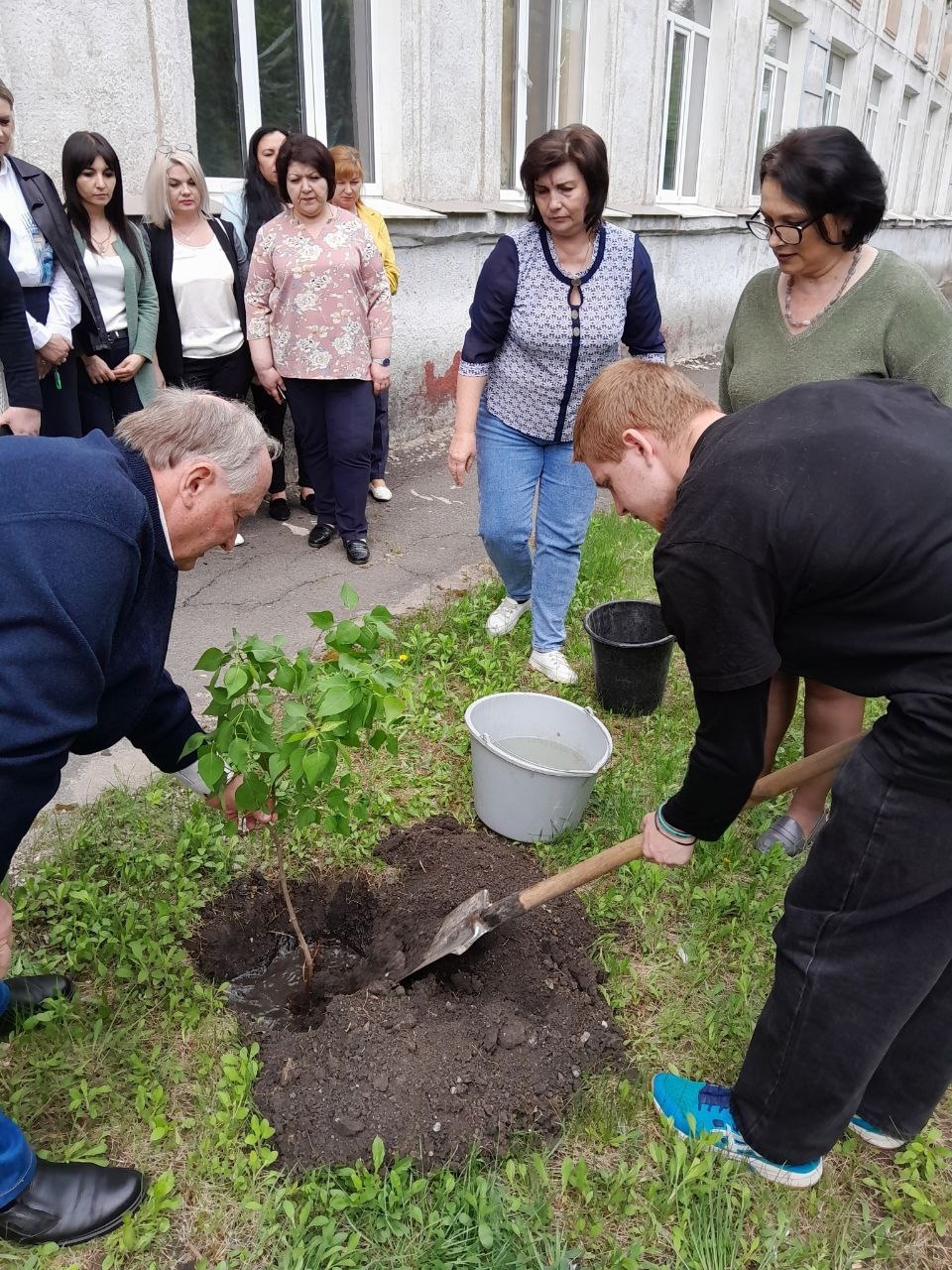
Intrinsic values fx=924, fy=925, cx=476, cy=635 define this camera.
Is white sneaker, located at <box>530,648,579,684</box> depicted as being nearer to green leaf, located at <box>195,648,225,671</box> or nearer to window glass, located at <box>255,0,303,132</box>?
green leaf, located at <box>195,648,225,671</box>

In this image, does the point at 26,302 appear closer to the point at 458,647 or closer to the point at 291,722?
the point at 458,647

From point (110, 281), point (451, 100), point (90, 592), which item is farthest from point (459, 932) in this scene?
point (451, 100)

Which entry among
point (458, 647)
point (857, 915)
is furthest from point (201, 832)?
point (857, 915)

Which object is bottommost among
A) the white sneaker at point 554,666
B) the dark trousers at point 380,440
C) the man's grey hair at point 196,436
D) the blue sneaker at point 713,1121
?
the blue sneaker at point 713,1121

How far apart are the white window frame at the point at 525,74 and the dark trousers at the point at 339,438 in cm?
409

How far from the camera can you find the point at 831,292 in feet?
8.11

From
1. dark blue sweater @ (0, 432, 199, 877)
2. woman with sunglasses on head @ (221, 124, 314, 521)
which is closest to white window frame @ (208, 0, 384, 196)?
woman with sunglasses on head @ (221, 124, 314, 521)

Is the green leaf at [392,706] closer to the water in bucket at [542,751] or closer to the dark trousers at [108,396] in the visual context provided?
the water in bucket at [542,751]

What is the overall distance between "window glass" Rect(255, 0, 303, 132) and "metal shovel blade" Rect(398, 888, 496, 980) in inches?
209

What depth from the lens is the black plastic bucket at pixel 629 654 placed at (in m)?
3.41

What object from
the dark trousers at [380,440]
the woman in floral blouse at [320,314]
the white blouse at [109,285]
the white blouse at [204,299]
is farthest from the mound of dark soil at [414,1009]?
the dark trousers at [380,440]

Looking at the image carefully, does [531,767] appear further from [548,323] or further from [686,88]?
[686,88]

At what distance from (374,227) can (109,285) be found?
1672mm

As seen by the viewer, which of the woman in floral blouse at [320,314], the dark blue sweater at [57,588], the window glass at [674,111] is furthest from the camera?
the window glass at [674,111]
